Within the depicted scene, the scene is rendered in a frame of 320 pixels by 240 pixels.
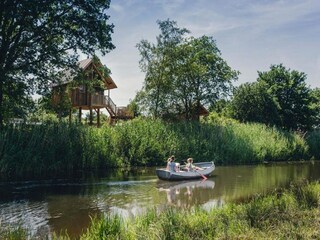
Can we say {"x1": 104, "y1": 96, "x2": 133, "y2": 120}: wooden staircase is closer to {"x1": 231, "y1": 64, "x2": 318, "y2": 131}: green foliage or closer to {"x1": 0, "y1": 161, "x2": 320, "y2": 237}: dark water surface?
{"x1": 231, "y1": 64, "x2": 318, "y2": 131}: green foliage

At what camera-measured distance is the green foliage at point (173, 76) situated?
38.2 m

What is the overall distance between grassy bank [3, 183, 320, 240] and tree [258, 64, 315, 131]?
40.2 m

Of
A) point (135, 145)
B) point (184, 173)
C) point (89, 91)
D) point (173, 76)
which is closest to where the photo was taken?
point (184, 173)

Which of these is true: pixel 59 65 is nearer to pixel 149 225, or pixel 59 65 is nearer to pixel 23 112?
pixel 23 112

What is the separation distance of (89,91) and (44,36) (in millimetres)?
5693

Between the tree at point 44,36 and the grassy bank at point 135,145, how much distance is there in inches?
118

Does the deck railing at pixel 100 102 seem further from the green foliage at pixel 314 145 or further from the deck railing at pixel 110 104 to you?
the green foliage at pixel 314 145

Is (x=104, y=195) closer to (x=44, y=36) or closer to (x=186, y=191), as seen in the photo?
(x=186, y=191)

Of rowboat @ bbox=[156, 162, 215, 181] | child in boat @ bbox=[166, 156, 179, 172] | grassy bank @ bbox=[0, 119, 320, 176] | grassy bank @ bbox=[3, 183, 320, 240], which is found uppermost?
grassy bank @ bbox=[0, 119, 320, 176]

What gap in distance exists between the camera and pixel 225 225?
8461 mm

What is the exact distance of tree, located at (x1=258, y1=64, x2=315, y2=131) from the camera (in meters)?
49.7

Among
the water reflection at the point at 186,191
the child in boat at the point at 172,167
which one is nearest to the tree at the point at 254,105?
the water reflection at the point at 186,191

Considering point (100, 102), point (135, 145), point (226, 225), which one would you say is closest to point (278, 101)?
point (100, 102)

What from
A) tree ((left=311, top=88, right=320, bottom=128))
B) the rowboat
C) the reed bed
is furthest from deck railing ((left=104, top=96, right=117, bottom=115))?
the reed bed
